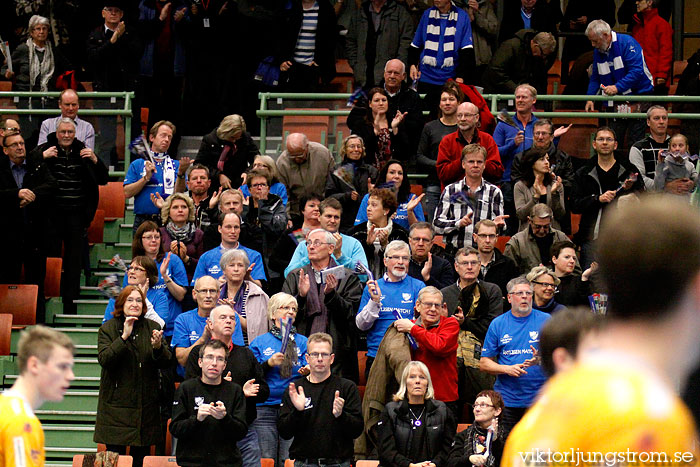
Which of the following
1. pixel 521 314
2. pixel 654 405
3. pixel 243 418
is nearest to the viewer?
pixel 654 405

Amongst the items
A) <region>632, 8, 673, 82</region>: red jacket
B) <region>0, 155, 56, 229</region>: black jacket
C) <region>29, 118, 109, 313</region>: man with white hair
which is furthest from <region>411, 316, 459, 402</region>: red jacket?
<region>632, 8, 673, 82</region>: red jacket

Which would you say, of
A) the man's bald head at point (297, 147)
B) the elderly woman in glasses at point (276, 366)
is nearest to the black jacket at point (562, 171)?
the man's bald head at point (297, 147)

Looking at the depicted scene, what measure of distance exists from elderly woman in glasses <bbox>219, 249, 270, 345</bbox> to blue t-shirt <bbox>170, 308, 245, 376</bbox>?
143 millimetres

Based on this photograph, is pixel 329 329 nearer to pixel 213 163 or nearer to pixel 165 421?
pixel 165 421

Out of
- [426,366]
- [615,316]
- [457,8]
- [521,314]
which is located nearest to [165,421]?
[426,366]

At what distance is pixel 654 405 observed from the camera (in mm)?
2051

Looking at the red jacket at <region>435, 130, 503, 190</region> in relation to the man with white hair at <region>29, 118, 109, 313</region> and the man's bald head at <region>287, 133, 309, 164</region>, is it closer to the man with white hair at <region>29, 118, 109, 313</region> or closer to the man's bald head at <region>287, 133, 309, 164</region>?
the man's bald head at <region>287, 133, 309, 164</region>

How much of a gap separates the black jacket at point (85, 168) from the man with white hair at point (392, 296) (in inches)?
146

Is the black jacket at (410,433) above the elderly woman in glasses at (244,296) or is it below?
below

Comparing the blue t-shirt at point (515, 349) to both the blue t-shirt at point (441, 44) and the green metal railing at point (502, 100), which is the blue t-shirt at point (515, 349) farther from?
the blue t-shirt at point (441, 44)

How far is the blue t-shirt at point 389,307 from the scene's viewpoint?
9.86 metres

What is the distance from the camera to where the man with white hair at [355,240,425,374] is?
9852mm

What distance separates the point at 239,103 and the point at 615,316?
13085 mm

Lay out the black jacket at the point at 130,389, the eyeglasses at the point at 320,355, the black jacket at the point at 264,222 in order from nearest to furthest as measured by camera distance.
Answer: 1. the eyeglasses at the point at 320,355
2. the black jacket at the point at 130,389
3. the black jacket at the point at 264,222
